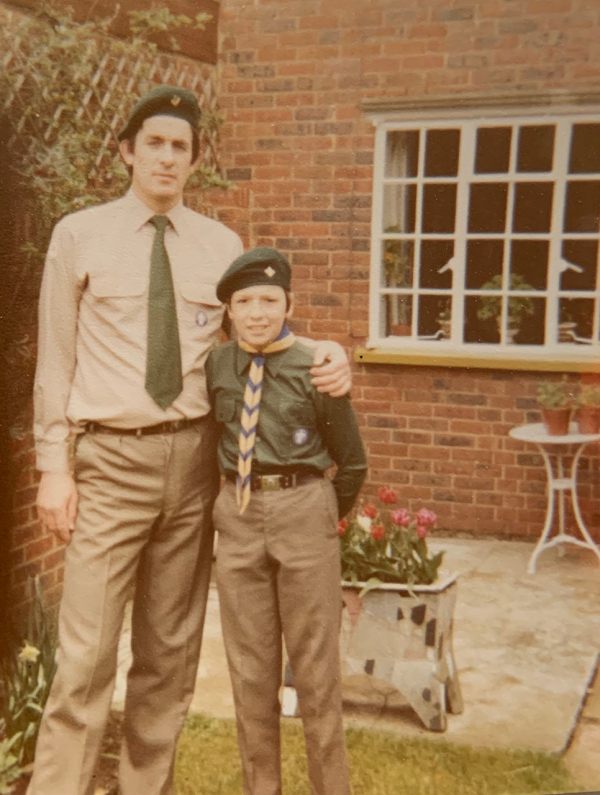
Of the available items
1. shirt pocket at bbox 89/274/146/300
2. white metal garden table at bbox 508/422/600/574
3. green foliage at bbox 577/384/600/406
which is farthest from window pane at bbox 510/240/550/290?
shirt pocket at bbox 89/274/146/300

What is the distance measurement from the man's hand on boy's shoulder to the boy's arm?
0.03 meters

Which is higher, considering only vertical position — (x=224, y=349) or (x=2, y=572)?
(x=224, y=349)

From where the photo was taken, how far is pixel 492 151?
2.75 meters

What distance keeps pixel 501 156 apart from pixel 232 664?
5.04 feet

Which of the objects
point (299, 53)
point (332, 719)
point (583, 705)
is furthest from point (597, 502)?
point (299, 53)

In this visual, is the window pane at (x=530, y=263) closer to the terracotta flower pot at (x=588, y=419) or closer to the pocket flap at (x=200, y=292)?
the terracotta flower pot at (x=588, y=419)

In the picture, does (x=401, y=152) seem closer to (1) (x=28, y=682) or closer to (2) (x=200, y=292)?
(2) (x=200, y=292)

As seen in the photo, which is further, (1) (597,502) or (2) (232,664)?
(1) (597,502)

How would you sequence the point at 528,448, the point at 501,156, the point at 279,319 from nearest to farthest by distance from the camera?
the point at 279,319, the point at 501,156, the point at 528,448

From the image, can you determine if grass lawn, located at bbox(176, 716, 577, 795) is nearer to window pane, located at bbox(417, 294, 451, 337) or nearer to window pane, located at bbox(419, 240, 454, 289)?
window pane, located at bbox(417, 294, 451, 337)

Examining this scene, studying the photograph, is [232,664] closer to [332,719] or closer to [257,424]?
[332,719]

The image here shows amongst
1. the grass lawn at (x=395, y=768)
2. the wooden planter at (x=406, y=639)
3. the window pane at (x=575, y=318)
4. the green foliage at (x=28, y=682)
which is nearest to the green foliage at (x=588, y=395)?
the window pane at (x=575, y=318)

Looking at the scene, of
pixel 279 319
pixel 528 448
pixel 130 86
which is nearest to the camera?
pixel 279 319

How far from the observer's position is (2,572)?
9.29ft
